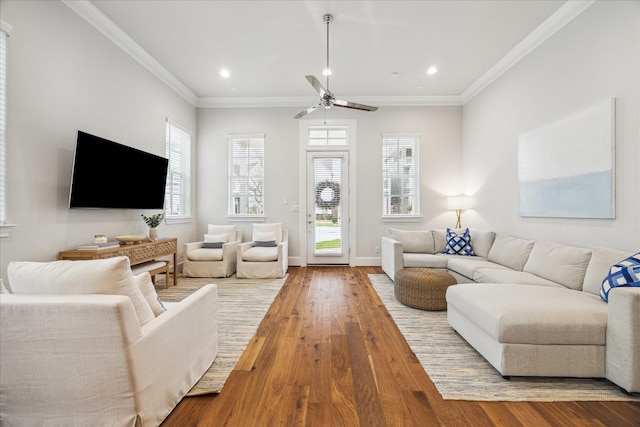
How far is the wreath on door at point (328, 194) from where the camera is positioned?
5590 mm

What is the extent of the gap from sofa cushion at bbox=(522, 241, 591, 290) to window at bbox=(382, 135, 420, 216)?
2.57 m

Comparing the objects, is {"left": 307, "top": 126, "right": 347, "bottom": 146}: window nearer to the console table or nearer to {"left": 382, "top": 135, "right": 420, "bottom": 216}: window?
{"left": 382, "top": 135, "right": 420, "bottom": 216}: window

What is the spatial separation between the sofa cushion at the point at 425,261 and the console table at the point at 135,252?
343cm

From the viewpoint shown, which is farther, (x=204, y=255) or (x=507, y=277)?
(x=204, y=255)

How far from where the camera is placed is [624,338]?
1.68 metres

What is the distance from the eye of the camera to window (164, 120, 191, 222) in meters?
4.74

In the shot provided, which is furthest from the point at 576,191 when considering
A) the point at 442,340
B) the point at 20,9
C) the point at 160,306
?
the point at 20,9

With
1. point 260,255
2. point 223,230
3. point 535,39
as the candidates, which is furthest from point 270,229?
point 535,39

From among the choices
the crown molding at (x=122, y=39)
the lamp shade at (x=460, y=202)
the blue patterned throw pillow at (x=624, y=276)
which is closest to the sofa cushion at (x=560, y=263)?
the blue patterned throw pillow at (x=624, y=276)

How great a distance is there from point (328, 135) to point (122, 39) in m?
3.44

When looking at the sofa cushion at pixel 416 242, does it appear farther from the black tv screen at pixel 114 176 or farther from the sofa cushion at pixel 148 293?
the black tv screen at pixel 114 176

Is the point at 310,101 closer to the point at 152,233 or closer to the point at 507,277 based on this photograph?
the point at 152,233

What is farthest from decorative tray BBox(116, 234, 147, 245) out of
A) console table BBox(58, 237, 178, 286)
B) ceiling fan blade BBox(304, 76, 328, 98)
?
ceiling fan blade BBox(304, 76, 328, 98)

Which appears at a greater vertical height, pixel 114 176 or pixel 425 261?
pixel 114 176
